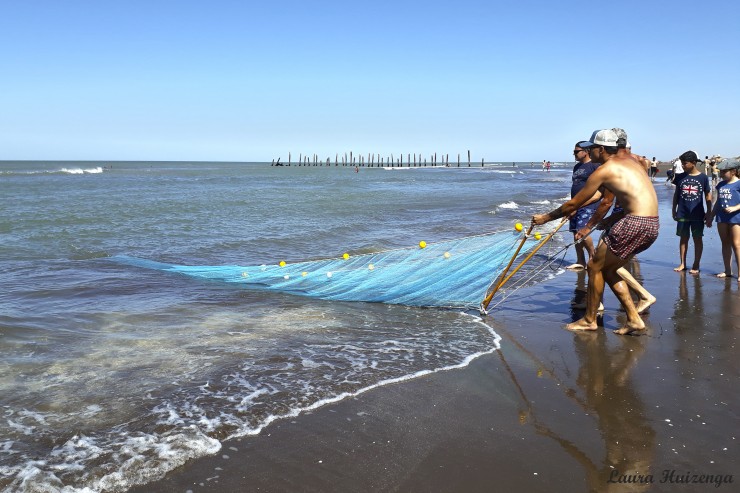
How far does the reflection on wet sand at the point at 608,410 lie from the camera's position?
273cm

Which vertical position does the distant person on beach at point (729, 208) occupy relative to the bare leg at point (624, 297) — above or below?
above

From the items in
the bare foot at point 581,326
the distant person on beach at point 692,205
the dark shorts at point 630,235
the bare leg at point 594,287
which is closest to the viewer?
the dark shorts at point 630,235

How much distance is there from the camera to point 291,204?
76.2 feet

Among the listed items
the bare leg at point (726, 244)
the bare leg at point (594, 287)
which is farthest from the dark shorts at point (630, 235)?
the bare leg at point (726, 244)

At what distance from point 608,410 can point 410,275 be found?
308 centimetres

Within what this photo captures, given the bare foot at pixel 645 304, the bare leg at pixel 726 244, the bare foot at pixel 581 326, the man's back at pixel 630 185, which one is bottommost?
the bare foot at pixel 581 326

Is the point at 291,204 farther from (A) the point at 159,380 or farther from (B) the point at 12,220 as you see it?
(A) the point at 159,380

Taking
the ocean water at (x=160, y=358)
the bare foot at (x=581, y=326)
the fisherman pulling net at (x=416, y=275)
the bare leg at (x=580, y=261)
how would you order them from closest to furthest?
the ocean water at (x=160, y=358) → the bare foot at (x=581, y=326) → the fisherman pulling net at (x=416, y=275) → the bare leg at (x=580, y=261)

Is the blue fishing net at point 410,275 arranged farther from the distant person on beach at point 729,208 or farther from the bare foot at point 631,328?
the distant person on beach at point 729,208

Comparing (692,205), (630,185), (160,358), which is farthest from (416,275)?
(692,205)

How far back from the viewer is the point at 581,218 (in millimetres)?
7020

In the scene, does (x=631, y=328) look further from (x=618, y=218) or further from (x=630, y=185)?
(x=630, y=185)

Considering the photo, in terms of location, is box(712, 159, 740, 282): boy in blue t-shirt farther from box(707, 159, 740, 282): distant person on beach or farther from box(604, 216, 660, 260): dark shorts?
box(604, 216, 660, 260): dark shorts

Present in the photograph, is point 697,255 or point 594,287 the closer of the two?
point 594,287
